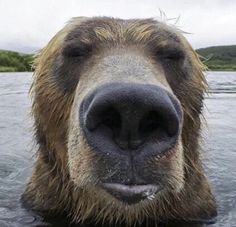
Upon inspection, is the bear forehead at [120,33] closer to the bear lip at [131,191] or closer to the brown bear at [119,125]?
the brown bear at [119,125]

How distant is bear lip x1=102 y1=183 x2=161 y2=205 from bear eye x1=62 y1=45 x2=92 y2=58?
184cm

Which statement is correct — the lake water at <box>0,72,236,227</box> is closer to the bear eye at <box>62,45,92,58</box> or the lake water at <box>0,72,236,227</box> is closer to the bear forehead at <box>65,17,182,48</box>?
the bear forehead at <box>65,17,182,48</box>

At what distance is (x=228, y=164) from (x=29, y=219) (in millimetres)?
5181

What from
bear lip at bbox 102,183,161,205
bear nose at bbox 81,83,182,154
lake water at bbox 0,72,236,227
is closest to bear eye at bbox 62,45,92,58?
bear nose at bbox 81,83,182,154

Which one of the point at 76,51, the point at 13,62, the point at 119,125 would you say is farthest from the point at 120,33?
the point at 13,62

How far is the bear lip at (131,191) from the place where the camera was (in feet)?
15.2

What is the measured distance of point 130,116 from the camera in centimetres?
430

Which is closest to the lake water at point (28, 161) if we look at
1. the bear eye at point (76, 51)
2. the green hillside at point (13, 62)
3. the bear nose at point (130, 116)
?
the bear eye at point (76, 51)

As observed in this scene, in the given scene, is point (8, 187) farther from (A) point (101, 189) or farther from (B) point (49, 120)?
(A) point (101, 189)

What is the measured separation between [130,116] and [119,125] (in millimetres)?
175

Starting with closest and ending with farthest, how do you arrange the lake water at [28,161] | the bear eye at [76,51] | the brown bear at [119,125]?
the brown bear at [119,125], the bear eye at [76,51], the lake water at [28,161]

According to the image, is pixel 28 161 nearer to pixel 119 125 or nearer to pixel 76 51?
pixel 76 51

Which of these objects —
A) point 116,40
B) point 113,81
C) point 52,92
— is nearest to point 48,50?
point 52,92

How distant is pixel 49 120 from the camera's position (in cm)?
639
